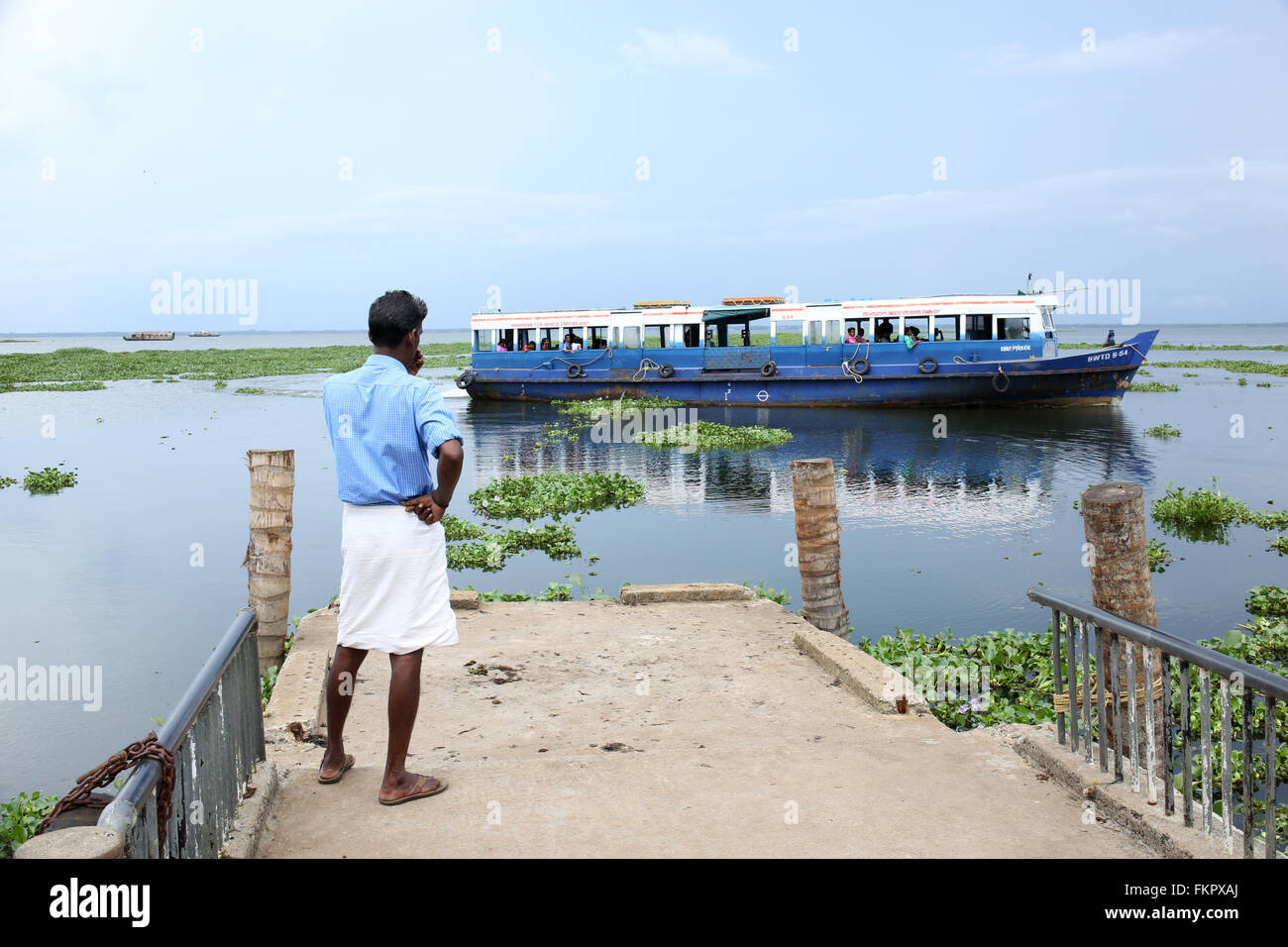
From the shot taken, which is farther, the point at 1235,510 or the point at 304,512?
the point at 304,512

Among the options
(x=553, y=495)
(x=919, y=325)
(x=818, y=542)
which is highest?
(x=919, y=325)

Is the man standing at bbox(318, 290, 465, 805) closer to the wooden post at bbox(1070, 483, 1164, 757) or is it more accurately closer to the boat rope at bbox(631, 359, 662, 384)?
the wooden post at bbox(1070, 483, 1164, 757)

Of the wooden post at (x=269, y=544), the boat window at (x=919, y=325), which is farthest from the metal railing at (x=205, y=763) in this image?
the boat window at (x=919, y=325)

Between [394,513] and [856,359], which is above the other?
[856,359]

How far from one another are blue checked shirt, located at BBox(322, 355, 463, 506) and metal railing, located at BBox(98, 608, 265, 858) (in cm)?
74

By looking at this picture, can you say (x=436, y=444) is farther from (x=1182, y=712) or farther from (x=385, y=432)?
(x=1182, y=712)

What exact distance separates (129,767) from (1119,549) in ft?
15.7

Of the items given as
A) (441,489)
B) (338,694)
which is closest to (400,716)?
(338,694)

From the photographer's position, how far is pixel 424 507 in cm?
385

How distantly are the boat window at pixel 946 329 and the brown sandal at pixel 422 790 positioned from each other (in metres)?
29.2

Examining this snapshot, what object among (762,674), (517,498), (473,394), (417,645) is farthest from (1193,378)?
(417,645)
